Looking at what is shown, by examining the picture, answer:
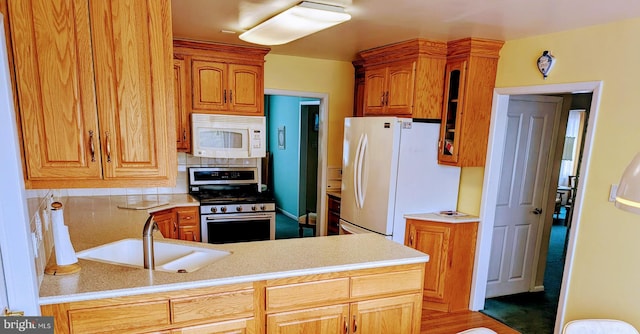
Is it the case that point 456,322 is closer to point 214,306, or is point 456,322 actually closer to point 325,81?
point 214,306

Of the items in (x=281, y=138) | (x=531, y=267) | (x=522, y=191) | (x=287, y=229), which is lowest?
(x=287, y=229)

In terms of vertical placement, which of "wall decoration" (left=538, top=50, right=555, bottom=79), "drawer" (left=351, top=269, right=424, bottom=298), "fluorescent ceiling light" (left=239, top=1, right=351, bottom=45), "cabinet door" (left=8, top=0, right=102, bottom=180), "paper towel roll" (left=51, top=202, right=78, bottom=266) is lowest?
"drawer" (left=351, top=269, right=424, bottom=298)

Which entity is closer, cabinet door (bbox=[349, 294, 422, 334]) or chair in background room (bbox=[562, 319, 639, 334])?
chair in background room (bbox=[562, 319, 639, 334])

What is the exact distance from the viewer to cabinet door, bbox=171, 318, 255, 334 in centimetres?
163

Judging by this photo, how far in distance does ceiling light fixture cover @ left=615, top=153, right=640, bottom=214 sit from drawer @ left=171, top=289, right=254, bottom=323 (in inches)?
59.0

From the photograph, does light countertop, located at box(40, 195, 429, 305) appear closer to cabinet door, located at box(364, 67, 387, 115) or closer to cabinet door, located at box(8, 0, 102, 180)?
cabinet door, located at box(8, 0, 102, 180)

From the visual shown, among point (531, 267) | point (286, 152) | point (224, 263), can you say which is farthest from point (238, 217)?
point (531, 267)

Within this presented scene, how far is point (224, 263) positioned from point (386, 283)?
0.90 meters

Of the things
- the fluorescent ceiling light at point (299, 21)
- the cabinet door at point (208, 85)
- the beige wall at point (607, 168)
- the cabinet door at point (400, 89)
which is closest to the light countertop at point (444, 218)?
the beige wall at point (607, 168)

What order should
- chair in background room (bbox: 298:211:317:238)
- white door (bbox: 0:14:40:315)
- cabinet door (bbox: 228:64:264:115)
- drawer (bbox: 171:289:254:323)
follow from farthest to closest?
chair in background room (bbox: 298:211:317:238) < cabinet door (bbox: 228:64:264:115) < drawer (bbox: 171:289:254:323) < white door (bbox: 0:14:40:315)

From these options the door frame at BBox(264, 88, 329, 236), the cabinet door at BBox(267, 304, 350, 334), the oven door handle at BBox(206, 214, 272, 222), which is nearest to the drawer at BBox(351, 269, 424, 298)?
the cabinet door at BBox(267, 304, 350, 334)

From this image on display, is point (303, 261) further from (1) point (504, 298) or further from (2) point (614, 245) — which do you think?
(1) point (504, 298)

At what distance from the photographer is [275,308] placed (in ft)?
5.83

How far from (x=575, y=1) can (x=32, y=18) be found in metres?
2.61
